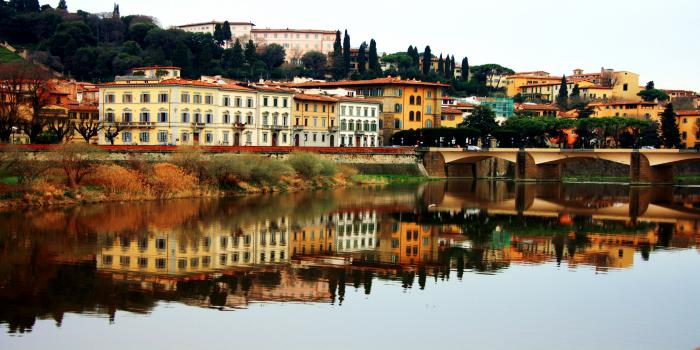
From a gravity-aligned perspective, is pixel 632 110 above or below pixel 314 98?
above

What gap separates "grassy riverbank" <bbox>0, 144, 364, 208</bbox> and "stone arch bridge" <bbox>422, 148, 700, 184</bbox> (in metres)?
21.0

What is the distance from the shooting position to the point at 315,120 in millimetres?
77312

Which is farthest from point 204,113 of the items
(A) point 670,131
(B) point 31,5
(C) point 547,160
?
(B) point 31,5

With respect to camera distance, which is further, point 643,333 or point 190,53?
point 190,53

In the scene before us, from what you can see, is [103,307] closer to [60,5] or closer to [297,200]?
[297,200]

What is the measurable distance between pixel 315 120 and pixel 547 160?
2102cm

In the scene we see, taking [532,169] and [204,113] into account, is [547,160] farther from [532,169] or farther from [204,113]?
[204,113]

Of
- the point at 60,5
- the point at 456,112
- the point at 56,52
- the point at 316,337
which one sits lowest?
the point at 316,337

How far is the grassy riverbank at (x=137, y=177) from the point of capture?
41844mm

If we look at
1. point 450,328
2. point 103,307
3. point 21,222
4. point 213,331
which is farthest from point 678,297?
point 21,222

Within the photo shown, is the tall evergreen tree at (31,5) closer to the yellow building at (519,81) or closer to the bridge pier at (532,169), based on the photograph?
the yellow building at (519,81)

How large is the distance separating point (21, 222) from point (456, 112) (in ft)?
224

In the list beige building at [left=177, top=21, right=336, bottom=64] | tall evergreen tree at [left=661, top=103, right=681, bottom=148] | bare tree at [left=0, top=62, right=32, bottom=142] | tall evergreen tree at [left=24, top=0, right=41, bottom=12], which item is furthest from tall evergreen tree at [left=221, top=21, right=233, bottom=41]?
tall evergreen tree at [left=661, top=103, right=681, bottom=148]

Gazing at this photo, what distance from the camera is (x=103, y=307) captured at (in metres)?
21.2
